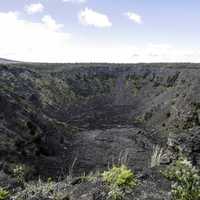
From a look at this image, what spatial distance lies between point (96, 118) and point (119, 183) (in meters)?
51.4

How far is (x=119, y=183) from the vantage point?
9.81 m

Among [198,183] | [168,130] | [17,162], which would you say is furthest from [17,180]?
[168,130]

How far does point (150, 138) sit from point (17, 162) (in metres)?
20.0

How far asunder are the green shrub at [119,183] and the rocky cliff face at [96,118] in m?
0.53

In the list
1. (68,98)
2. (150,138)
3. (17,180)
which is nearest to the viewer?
(17,180)

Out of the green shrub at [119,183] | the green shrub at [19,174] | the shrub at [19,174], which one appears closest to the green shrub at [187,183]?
the green shrub at [119,183]

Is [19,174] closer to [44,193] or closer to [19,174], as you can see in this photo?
[19,174]

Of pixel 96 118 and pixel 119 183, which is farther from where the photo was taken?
pixel 96 118

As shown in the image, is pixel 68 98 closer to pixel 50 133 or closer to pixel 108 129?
pixel 108 129

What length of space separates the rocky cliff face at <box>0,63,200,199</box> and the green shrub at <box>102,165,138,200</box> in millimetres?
534

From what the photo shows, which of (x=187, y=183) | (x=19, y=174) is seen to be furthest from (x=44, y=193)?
(x=19, y=174)

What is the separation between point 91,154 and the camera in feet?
118

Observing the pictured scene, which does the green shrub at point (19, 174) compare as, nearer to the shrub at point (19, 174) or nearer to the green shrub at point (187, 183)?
the shrub at point (19, 174)

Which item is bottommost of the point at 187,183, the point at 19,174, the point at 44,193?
the point at 19,174
